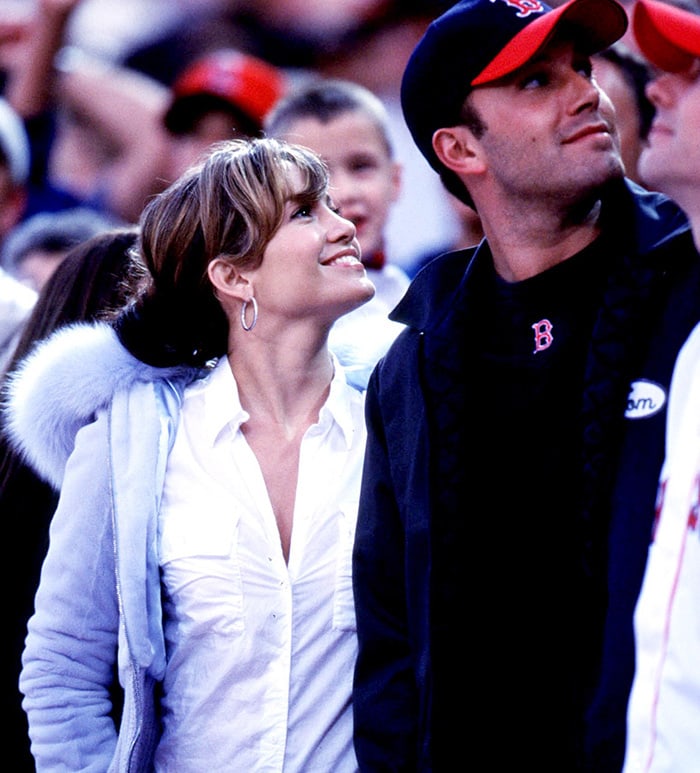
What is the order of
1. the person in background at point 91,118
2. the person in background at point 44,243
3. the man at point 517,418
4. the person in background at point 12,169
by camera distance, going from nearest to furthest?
the man at point 517,418 → the person in background at point 44,243 → the person in background at point 12,169 → the person in background at point 91,118

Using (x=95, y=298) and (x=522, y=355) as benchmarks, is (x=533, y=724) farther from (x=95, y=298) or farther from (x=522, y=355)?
(x=95, y=298)

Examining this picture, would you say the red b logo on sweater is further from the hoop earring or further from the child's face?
the child's face

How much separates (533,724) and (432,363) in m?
0.68

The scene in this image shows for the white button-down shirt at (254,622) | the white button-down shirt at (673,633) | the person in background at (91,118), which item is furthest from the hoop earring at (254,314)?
the person in background at (91,118)

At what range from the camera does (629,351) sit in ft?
6.20

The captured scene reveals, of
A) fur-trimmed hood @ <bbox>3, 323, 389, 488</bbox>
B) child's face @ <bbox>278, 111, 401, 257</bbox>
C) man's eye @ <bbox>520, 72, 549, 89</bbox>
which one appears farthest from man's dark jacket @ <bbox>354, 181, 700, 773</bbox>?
child's face @ <bbox>278, 111, 401, 257</bbox>

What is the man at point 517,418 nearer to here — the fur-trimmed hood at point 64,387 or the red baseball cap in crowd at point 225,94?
the fur-trimmed hood at point 64,387

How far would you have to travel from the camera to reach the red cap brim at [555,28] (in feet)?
7.14

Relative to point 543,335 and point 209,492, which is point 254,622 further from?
point 543,335

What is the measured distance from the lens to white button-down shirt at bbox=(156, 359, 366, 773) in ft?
7.42

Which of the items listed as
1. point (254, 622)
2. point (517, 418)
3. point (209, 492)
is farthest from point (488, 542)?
point (209, 492)

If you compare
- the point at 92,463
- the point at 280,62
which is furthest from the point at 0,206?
the point at 92,463

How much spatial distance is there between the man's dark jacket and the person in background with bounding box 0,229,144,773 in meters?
0.82

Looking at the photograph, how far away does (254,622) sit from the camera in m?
2.27
